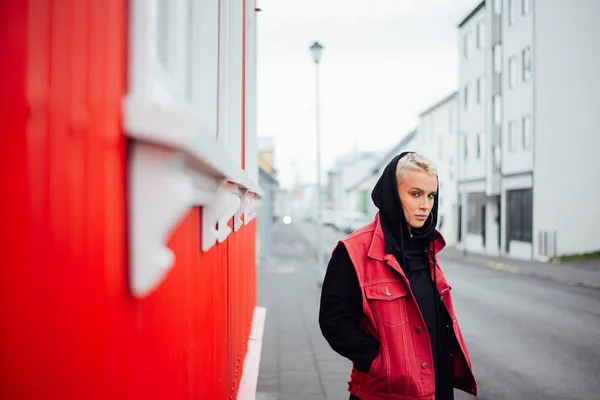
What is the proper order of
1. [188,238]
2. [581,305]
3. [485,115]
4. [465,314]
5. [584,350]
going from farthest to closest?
1. [485,115]
2. [581,305]
3. [465,314]
4. [584,350]
5. [188,238]

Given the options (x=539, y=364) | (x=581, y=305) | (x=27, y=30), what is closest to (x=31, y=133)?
(x=27, y=30)

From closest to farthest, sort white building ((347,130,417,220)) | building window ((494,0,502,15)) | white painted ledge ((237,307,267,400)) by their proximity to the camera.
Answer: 1. white painted ledge ((237,307,267,400))
2. building window ((494,0,502,15))
3. white building ((347,130,417,220))

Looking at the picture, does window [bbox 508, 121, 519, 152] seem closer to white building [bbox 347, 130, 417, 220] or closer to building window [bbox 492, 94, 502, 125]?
building window [bbox 492, 94, 502, 125]

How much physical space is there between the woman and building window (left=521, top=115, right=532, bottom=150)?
Answer: 2736 centimetres

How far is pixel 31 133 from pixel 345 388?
6136 millimetres

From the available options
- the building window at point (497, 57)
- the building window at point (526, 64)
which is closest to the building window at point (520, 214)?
the building window at point (526, 64)

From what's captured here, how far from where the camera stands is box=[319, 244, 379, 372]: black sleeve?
109 inches

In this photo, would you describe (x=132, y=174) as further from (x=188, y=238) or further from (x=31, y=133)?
(x=188, y=238)

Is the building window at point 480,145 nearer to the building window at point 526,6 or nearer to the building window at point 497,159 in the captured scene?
the building window at point 497,159

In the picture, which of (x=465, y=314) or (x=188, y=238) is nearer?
(x=188, y=238)

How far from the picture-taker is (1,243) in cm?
87

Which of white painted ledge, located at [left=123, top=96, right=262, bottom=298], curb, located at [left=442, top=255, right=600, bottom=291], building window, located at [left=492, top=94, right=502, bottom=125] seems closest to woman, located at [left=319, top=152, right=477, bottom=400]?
white painted ledge, located at [left=123, top=96, right=262, bottom=298]

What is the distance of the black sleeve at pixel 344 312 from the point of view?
2.78m

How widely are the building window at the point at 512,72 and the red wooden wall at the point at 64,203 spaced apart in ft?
104
